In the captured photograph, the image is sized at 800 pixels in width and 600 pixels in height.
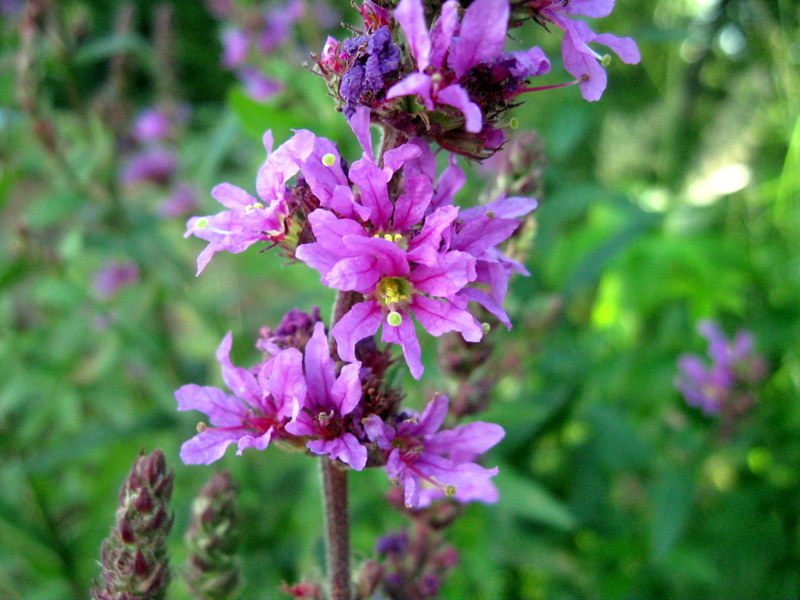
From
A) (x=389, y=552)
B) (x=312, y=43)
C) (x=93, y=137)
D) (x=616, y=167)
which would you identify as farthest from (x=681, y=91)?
(x=389, y=552)

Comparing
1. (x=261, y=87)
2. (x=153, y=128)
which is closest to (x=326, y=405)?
(x=261, y=87)

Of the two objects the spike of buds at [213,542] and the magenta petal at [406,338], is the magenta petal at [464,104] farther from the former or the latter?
the spike of buds at [213,542]

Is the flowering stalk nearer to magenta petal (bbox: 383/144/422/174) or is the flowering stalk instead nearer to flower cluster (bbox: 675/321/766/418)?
magenta petal (bbox: 383/144/422/174)

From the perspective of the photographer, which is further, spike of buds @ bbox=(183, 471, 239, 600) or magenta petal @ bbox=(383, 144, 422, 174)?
spike of buds @ bbox=(183, 471, 239, 600)

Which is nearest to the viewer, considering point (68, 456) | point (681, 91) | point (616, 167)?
point (68, 456)

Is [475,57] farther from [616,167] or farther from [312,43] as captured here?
[616,167]

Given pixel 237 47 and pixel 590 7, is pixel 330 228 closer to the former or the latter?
pixel 590 7

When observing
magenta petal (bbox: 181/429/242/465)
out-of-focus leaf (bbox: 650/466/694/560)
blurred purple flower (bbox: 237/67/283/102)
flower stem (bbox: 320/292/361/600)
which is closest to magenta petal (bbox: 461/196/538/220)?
flower stem (bbox: 320/292/361/600)
